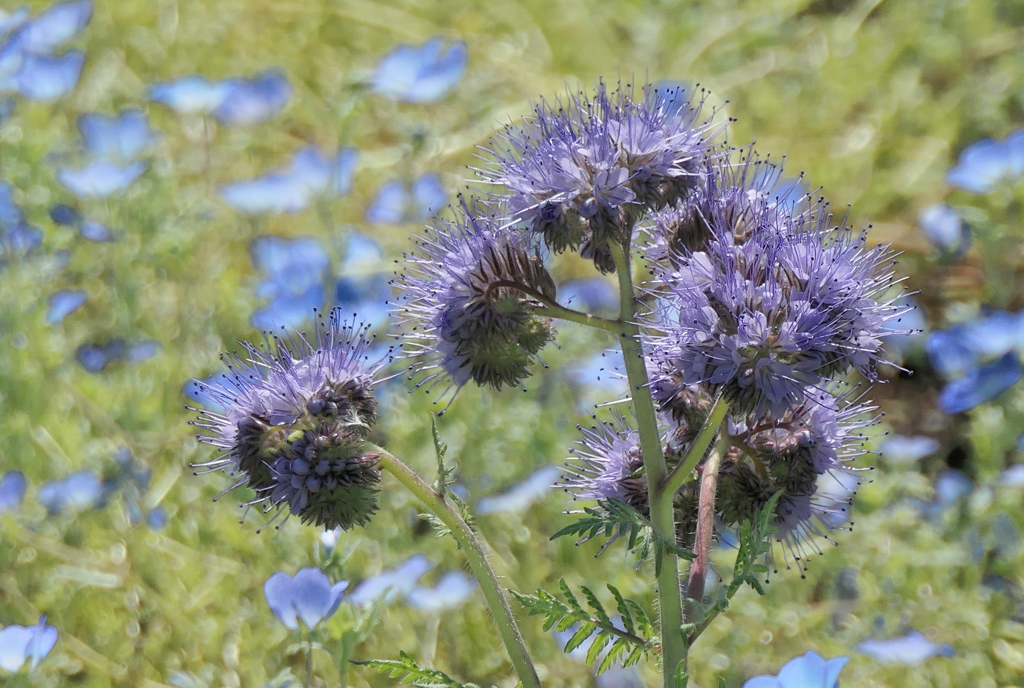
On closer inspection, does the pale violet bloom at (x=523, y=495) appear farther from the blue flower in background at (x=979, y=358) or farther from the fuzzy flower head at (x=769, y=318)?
the fuzzy flower head at (x=769, y=318)

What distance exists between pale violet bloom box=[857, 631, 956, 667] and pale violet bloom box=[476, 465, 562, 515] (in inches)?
40.2

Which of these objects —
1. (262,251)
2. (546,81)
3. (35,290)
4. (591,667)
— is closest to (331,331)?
(591,667)

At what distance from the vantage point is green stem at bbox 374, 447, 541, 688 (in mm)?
2102

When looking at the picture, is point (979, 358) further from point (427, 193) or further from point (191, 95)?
point (191, 95)

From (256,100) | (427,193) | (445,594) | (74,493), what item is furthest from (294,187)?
(445,594)

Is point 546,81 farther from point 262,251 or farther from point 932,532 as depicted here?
point 932,532

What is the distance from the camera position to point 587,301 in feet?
14.4

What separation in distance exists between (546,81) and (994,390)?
3146mm

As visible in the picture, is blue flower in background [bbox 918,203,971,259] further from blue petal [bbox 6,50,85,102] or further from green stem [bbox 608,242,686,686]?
blue petal [bbox 6,50,85,102]

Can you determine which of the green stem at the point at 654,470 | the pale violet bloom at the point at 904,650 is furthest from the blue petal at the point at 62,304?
the pale violet bloom at the point at 904,650

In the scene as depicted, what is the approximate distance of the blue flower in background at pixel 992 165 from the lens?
427 centimetres

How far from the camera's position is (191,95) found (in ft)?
16.1

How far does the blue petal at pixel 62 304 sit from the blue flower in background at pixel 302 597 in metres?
2.01

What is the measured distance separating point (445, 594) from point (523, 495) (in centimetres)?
43
